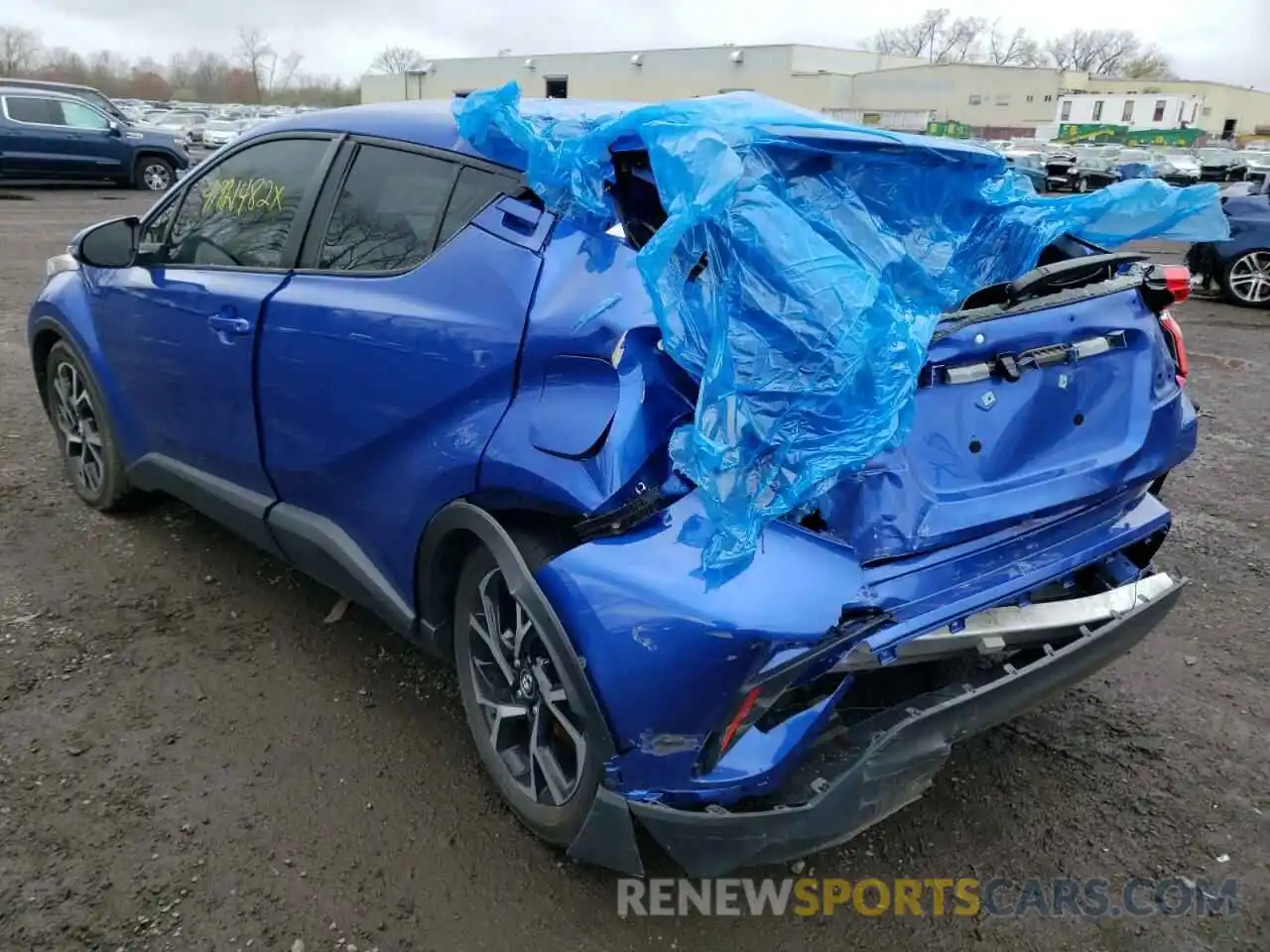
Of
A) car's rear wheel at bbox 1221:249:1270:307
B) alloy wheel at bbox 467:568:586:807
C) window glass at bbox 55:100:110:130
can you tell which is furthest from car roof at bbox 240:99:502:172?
window glass at bbox 55:100:110:130

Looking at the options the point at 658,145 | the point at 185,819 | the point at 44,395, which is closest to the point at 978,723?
the point at 658,145

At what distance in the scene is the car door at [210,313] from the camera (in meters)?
3.23

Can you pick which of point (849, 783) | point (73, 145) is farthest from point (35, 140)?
point (849, 783)

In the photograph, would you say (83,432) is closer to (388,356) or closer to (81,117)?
(388,356)

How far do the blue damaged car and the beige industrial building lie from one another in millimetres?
60179

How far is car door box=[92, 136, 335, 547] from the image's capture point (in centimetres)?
323

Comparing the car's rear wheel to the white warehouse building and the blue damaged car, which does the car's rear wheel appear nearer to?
the blue damaged car

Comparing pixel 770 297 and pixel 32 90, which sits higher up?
pixel 32 90

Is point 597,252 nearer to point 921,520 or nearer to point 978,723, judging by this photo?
point 921,520

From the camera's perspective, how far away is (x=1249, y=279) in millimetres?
11023

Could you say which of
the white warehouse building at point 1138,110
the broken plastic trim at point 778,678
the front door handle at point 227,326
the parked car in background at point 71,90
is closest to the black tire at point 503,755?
the broken plastic trim at point 778,678

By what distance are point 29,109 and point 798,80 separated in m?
52.7

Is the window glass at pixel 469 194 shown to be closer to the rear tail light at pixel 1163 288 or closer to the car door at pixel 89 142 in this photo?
the rear tail light at pixel 1163 288

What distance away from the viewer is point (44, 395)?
4762 millimetres
